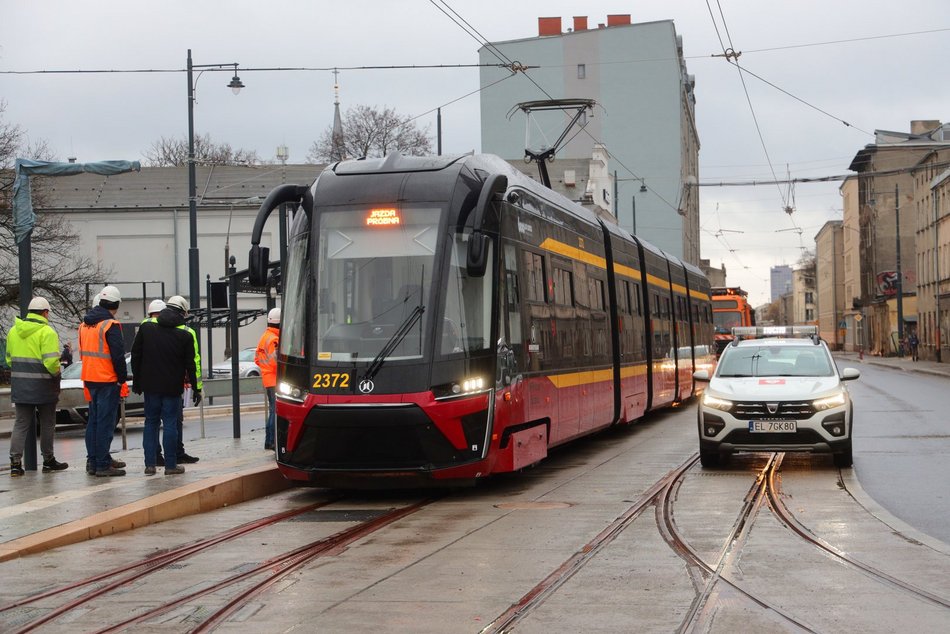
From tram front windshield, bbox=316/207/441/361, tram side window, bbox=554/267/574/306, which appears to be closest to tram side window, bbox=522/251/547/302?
tram side window, bbox=554/267/574/306

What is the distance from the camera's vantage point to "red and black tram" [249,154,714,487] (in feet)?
38.3

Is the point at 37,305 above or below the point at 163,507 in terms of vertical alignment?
above

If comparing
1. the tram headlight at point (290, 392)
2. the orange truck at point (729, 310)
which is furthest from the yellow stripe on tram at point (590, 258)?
the orange truck at point (729, 310)

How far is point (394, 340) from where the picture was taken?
11789mm

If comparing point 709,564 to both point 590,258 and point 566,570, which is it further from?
point 590,258

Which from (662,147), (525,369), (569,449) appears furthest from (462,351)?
(662,147)

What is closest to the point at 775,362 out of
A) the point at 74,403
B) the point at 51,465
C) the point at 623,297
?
the point at 623,297

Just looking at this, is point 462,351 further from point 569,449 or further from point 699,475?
point 569,449

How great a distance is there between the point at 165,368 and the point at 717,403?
622cm

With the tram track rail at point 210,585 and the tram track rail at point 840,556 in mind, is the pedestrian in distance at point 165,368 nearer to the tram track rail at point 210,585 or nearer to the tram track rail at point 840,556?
the tram track rail at point 210,585

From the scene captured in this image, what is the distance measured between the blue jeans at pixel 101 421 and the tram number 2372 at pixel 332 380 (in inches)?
98.4

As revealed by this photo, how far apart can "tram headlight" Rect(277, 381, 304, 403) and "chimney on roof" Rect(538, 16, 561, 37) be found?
229ft

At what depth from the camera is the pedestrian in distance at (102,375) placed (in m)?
13.1

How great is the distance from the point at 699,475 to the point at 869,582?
21.7 ft
